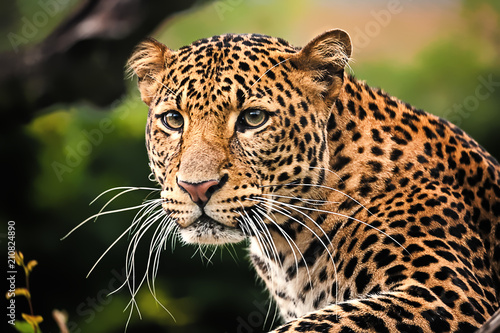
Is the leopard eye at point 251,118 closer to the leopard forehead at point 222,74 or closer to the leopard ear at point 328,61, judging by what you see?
the leopard forehead at point 222,74

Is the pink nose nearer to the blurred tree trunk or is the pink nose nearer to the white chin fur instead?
the white chin fur

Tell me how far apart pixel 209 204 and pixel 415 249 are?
1.35 meters

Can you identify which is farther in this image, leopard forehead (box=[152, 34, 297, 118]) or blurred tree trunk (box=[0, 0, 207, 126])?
blurred tree trunk (box=[0, 0, 207, 126])

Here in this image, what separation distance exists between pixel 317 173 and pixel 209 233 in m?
0.89

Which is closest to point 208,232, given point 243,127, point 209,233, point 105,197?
point 209,233

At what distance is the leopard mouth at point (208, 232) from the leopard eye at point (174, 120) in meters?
0.76

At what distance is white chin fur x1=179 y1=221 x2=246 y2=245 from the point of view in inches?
191

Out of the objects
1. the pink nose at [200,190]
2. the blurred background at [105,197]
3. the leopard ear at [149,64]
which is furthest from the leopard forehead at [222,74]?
the blurred background at [105,197]

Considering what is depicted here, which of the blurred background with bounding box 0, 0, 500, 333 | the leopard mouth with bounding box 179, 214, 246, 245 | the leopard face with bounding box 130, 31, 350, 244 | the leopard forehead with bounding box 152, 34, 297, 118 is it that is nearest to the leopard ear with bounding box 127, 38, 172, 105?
the leopard forehead with bounding box 152, 34, 297, 118

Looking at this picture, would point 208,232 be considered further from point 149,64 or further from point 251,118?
point 149,64

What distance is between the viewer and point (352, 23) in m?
11.2

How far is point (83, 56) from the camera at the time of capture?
592 cm

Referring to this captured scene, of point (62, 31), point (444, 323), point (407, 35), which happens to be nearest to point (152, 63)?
point (62, 31)

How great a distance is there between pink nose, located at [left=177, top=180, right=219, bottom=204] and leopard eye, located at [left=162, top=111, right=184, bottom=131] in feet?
2.06
